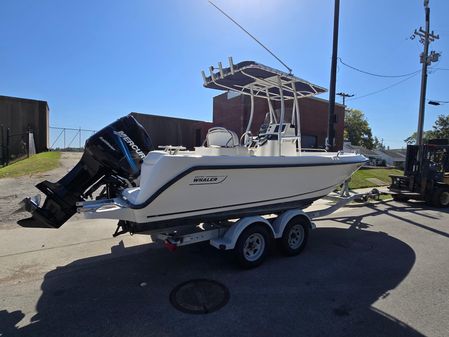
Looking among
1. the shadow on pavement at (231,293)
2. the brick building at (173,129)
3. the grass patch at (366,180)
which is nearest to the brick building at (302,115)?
the brick building at (173,129)

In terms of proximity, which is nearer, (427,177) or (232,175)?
(232,175)

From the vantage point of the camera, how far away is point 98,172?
493 centimetres

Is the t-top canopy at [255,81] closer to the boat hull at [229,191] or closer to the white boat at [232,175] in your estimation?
the white boat at [232,175]

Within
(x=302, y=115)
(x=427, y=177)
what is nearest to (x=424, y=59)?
(x=302, y=115)

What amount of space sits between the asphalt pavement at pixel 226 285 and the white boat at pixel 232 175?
886mm

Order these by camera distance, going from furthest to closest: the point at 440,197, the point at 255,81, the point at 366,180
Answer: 1. the point at 366,180
2. the point at 440,197
3. the point at 255,81

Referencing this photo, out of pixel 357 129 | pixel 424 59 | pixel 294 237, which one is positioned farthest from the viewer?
pixel 357 129

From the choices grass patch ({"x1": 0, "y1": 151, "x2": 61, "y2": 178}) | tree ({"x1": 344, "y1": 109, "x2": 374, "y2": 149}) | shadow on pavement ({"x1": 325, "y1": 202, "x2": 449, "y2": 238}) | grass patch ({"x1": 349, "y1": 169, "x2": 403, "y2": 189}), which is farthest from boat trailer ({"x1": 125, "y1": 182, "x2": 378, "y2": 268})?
tree ({"x1": 344, "y1": 109, "x2": 374, "y2": 149})

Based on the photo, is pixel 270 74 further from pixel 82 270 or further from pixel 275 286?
pixel 82 270

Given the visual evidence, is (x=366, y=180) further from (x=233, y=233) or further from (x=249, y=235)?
(x=233, y=233)

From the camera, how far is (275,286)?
4277 millimetres

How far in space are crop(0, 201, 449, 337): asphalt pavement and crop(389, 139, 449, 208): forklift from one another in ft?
14.4

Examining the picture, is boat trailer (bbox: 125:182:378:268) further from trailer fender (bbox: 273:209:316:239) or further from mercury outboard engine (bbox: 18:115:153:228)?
mercury outboard engine (bbox: 18:115:153:228)

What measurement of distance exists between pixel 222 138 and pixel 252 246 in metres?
1.77
